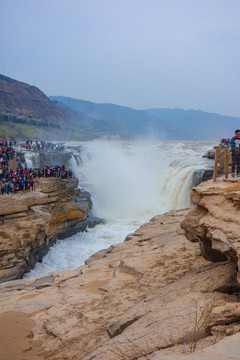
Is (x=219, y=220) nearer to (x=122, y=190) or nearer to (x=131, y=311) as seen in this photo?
(x=131, y=311)

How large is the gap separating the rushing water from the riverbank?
7698 millimetres

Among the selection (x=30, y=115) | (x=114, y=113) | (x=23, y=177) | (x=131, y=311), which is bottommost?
(x=131, y=311)

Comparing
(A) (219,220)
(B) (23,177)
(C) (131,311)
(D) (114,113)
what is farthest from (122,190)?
(D) (114,113)

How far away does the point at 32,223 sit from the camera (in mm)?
13328

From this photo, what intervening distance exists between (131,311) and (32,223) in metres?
9.62

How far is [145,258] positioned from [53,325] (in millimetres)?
2474

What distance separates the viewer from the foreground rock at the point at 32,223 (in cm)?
1239

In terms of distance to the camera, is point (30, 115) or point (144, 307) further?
point (30, 115)

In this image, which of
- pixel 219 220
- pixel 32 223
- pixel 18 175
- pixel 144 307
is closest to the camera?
pixel 144 307

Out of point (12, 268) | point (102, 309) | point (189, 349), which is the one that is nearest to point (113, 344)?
point (189, 349)

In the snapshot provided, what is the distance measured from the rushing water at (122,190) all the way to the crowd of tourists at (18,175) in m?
3.27

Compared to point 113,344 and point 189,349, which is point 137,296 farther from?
point 189,349

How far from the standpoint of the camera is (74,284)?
6734 mm

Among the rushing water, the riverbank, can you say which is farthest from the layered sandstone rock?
the rushing water
